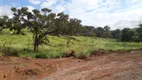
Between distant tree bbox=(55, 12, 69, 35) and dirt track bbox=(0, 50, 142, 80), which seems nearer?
dirt track bbox=(0, 50, 142, 80)

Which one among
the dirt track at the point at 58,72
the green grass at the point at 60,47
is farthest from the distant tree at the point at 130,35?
the dirt track at the point at 58,72

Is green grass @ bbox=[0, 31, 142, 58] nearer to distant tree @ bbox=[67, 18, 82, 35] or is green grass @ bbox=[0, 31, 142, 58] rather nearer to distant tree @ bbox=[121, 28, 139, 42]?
distant tree @ bbox=[67, 18, 82, 35]

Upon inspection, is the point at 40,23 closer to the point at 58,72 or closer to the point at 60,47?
the point at 60,47

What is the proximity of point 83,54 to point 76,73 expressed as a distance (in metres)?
6.74

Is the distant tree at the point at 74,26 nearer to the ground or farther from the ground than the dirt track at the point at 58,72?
farther from the ground

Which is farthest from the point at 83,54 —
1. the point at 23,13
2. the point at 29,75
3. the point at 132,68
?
the point at 23,13

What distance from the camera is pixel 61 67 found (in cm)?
1542

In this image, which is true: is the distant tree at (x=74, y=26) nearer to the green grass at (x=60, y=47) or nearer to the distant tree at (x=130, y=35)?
the green grass at (x=60, y=47)

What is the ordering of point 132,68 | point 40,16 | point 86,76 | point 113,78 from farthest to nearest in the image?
point 40,16
point 132,68
point 86,76
point 113,78

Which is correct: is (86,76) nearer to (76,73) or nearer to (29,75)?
Answer: (76,73)

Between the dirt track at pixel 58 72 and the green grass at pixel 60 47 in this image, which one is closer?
the dirt track at pixel 58 72

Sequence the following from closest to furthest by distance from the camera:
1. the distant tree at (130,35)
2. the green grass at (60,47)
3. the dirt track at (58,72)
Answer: the dirt track at (58,72)
the green grass at (60,47)
the distant tree at (130,35)

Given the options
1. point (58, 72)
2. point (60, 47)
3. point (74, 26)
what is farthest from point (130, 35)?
point (58, 72)

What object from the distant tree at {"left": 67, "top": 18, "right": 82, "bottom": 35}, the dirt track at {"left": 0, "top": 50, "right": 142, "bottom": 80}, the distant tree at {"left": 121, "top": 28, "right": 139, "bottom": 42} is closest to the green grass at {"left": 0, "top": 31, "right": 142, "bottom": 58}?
the distant tree at {"left": 67, "top": 18, "right": 82, "bottom": 35}
